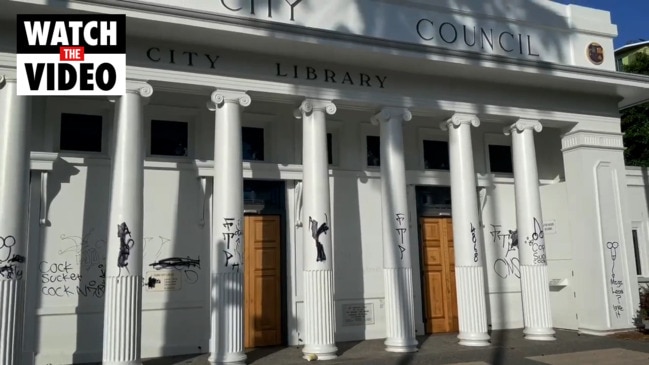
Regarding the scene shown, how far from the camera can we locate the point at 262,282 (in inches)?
448

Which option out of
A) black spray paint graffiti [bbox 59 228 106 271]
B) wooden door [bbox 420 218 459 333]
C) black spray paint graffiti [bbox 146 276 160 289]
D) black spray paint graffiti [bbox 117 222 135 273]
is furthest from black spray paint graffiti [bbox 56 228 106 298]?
wooden door [bbox 420 218 459 333]

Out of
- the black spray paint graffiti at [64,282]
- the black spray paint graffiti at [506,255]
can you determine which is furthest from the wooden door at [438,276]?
the black spray paint graffiti at [64,282]

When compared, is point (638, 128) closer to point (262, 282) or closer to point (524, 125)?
point (524, 125)

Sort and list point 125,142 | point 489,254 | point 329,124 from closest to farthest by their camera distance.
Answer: point 125,142
point 329,124
point 489,254

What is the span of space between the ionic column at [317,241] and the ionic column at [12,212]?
452 cm

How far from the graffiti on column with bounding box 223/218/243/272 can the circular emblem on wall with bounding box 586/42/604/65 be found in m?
9.03

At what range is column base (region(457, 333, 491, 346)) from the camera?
1088 centimetres

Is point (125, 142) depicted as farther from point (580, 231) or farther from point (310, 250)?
point (580, 231)

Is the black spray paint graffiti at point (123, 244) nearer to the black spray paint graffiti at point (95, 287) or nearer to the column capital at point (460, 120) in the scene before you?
the black spray paint graffiti at point (95, 287)

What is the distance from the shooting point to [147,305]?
34.5 feet

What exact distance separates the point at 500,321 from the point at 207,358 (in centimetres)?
692

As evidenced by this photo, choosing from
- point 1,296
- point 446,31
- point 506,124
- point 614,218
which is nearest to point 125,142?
point 1,296

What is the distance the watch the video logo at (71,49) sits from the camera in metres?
8.06

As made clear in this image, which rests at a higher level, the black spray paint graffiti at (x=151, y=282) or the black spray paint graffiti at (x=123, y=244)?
the black spray paint graffiti at (x=123, y=244)
